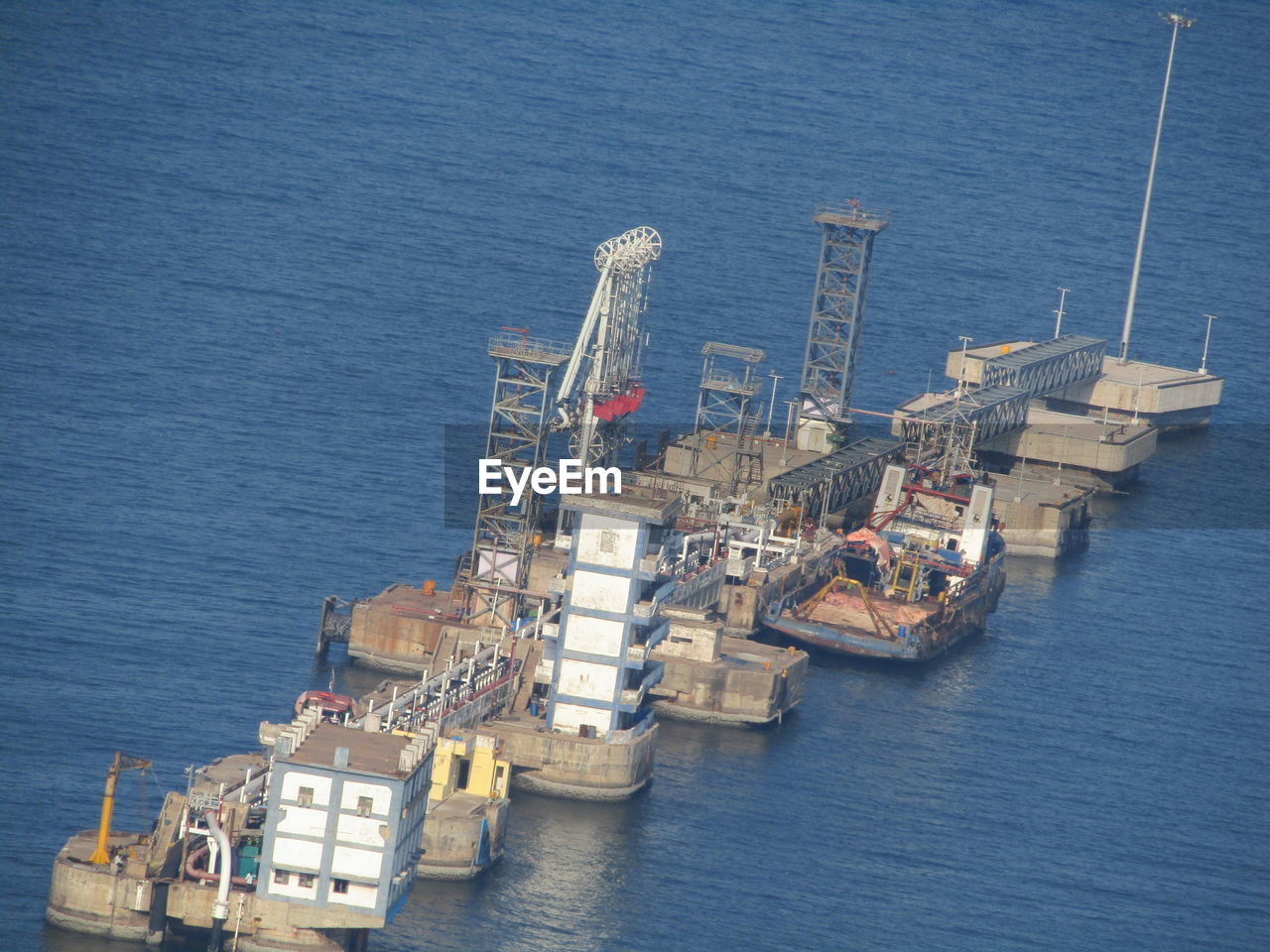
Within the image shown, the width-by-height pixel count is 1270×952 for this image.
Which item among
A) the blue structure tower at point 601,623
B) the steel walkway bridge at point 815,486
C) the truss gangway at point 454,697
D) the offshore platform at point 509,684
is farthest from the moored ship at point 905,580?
the blue structure tower at point 601,623

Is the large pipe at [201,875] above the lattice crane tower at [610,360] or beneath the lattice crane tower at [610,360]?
beneath

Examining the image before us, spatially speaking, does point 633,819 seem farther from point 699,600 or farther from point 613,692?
point 699,600

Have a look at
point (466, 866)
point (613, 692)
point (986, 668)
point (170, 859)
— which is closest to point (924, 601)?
point (986, 668)

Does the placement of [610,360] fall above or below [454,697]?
above

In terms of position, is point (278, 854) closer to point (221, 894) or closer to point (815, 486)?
point (221, 894)

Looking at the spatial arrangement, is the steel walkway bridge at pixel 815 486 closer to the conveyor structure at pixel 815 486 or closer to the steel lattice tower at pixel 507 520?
the conveyor structure at pixel 815 486

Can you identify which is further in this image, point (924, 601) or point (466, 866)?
point (924, 601)

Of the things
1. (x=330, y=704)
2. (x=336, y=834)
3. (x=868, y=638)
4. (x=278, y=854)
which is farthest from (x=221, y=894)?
(x=868, y=638)

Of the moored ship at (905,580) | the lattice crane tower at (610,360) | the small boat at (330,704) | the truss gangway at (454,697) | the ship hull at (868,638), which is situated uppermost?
the lattice crane tower at (610,360)
